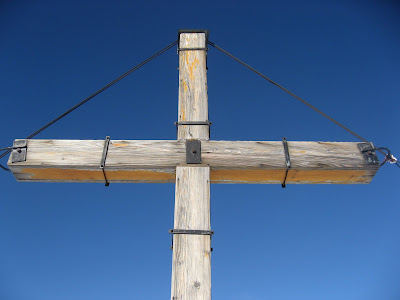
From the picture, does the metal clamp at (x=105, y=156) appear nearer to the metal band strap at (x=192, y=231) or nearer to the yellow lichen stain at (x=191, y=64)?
the metal band strap at (x=192, y=231)

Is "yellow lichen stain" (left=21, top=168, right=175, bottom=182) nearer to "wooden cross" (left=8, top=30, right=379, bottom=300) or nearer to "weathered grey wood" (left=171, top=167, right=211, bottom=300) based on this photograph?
"wooden cross" (left=8, top=30, right=379, bottom=300)

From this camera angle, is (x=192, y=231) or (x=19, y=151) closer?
(x=192, y=231)

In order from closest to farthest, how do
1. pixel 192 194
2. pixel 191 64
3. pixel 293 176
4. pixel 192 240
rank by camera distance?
1. pixel 192 240
2. pixel 192 194
3. pixel 293 176
4. pixel 191 64

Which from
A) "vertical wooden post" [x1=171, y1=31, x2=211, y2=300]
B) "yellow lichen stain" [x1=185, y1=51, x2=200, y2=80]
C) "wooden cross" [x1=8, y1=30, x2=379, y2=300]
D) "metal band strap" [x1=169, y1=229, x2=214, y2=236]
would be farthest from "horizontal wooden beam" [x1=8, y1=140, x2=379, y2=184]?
"yellow lichen stain" [x1=185, y1=51, x2=200, y2=80]

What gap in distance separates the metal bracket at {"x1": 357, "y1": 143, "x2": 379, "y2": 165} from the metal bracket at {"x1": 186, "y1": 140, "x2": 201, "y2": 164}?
125 centimetres

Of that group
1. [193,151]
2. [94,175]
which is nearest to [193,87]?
[193,151]

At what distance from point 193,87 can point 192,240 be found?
4.57ft

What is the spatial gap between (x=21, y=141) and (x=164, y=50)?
165 cm

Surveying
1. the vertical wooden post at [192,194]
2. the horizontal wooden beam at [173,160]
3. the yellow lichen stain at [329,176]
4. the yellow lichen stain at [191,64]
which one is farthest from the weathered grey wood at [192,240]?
the yellow lichen stain at [191,64]

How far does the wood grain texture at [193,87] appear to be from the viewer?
3033mm

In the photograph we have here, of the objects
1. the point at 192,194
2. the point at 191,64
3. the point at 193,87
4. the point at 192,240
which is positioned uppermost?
the point at 191,64

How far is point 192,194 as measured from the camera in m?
2.65

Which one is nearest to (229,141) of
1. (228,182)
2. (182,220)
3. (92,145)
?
(228,182)

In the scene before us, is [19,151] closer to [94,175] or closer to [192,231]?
[94,175]
